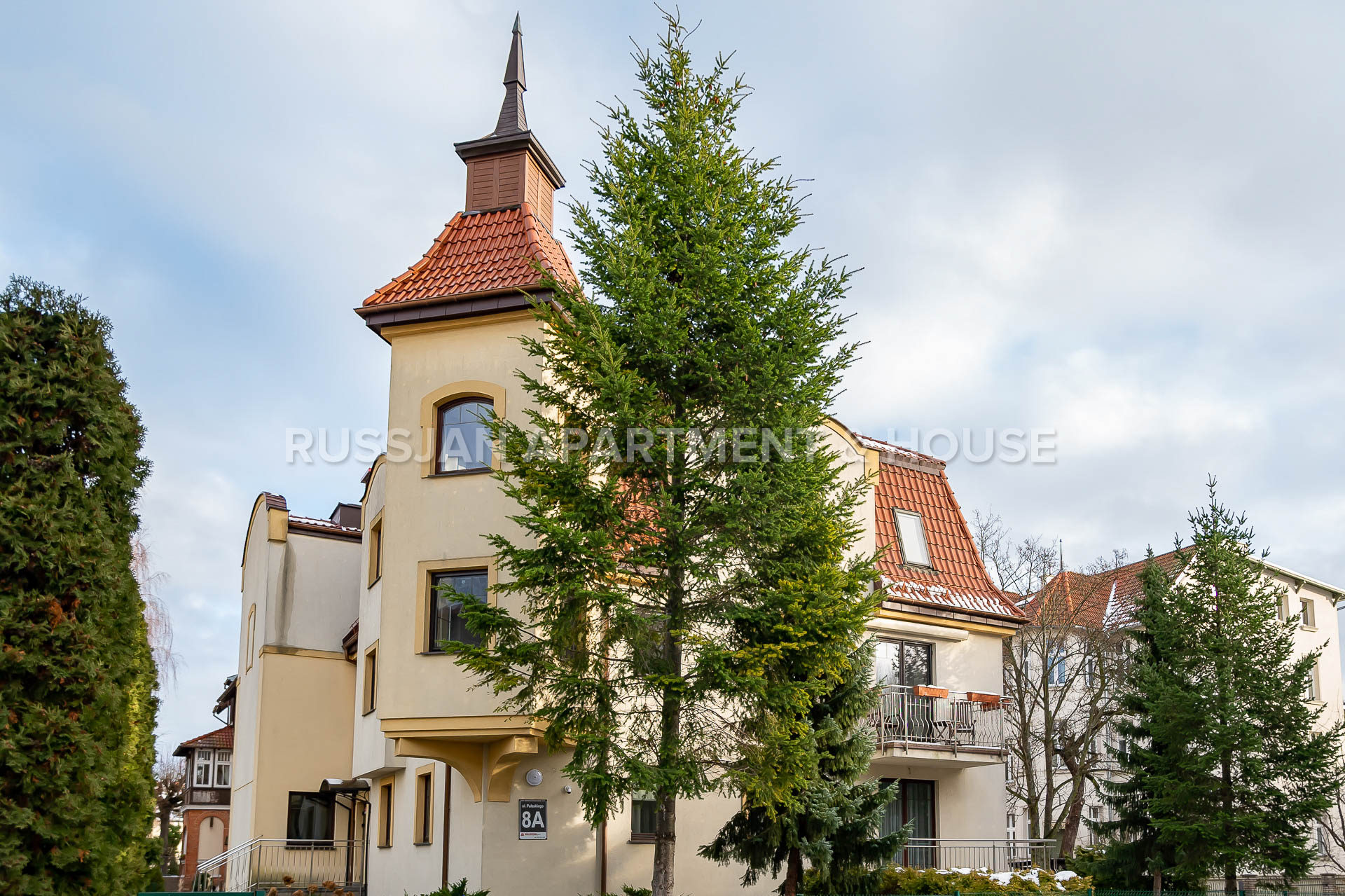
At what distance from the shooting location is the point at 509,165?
19672 millimetres

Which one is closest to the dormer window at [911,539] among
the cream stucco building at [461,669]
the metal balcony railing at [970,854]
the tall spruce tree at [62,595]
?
the cream stucco building at [461,669]

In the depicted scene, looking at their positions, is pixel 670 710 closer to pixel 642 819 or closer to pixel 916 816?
pixel 642 819

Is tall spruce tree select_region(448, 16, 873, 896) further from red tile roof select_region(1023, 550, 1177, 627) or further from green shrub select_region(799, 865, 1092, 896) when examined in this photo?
red tile roof select_region(1023, 550, 1177, 627)

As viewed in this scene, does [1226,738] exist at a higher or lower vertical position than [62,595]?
lower

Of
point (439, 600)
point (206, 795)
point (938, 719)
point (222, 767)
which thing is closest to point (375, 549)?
point (439, 600)

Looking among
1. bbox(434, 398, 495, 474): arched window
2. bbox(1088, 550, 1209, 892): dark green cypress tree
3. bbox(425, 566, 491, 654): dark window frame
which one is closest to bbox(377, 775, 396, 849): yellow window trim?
bbox(425, 566, 491, 654): dark window frame

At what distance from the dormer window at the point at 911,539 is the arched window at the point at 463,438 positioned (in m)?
9.57

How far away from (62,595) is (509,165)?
12427 millimetres

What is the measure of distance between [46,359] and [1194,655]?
19132 millimetres

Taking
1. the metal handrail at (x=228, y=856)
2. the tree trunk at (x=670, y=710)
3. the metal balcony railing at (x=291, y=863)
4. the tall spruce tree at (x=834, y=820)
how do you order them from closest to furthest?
the tree trunk at (x=670, y=710), the tall spruce tree at (x=834, y=820), the metal balcony railing at (x=291, y=863), the metal handrail at (x=228, y=856)

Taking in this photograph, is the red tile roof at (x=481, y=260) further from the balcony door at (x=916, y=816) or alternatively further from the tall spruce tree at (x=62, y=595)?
the balcony door at (x=916, y=816)

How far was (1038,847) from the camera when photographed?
23.4m

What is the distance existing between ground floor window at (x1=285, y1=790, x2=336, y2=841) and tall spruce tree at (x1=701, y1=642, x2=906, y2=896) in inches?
499

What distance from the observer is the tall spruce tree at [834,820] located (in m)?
15.7
